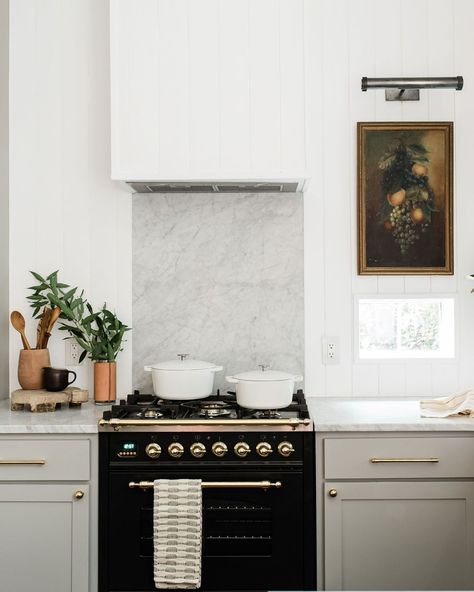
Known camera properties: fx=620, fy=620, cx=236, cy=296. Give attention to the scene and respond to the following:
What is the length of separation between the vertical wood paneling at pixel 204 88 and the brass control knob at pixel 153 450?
1.09 m

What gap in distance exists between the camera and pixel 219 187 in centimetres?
269

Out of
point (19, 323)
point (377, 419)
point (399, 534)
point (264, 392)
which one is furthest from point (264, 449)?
point (19, 323)

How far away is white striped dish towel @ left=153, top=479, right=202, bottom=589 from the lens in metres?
2.17

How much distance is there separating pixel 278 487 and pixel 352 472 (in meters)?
0.28

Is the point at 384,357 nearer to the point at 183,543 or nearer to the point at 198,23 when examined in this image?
the point at 183,543

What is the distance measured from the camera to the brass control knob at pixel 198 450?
2248 mm

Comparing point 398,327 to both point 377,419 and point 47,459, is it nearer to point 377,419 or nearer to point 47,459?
point 377,419

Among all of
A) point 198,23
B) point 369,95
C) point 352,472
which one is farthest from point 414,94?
point 352,472

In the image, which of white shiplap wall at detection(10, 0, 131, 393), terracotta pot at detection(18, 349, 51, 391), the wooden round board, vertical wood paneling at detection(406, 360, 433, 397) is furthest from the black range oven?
vertical wood paneling at detection(406, 360, 433, 397)

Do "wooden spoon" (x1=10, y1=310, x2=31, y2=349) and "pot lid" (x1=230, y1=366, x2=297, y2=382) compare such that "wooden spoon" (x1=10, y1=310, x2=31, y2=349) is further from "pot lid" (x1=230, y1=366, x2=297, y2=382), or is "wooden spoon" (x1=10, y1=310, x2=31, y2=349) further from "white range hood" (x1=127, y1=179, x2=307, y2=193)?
"pot lid" (x1=230, y1=366, x2=297, y2=382)

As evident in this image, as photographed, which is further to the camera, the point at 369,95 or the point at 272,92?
the point at 369,95

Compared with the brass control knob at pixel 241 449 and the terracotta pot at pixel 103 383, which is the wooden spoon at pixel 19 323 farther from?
the brass control knob at pixel 241 449

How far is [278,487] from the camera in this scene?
7.35 feet

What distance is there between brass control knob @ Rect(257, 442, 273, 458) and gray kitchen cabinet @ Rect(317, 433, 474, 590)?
19 cm
